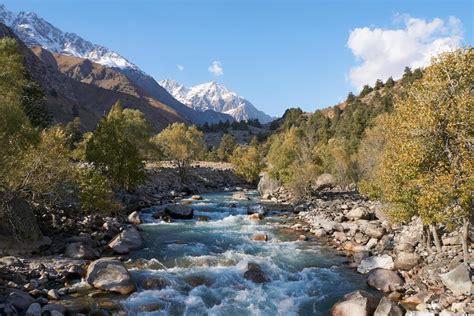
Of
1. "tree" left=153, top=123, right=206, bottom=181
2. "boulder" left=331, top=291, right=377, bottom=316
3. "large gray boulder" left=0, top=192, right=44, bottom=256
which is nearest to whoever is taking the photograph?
"boulder" left=331, top=291, right=377, bottom=316

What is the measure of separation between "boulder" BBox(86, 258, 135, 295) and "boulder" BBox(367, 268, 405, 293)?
524 inches

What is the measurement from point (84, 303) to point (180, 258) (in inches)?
357

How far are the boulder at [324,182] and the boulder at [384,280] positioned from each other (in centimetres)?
4003

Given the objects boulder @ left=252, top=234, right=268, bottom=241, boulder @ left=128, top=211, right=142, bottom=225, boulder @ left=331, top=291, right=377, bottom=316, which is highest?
boulder @ left=128, top=211, right=142, bottom=225

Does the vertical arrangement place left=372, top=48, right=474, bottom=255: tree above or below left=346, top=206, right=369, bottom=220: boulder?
above

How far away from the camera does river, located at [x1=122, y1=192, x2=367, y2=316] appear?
20.6 meters

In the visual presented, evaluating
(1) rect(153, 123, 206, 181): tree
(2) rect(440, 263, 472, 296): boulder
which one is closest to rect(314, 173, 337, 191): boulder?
(1) rect(153, 123, 206, 181): tree

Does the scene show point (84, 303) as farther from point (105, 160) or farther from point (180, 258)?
point (105, 160)

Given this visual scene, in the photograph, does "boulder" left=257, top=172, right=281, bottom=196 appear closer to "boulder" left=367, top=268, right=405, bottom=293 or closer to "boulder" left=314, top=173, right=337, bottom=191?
"boulder" left=314, top=173, right=337, bottom=191

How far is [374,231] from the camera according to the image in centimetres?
3234

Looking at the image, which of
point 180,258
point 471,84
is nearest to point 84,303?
point 180,258

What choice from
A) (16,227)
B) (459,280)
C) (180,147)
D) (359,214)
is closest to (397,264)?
(459,280)

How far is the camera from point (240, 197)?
211ft

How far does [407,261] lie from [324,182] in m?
39.8
